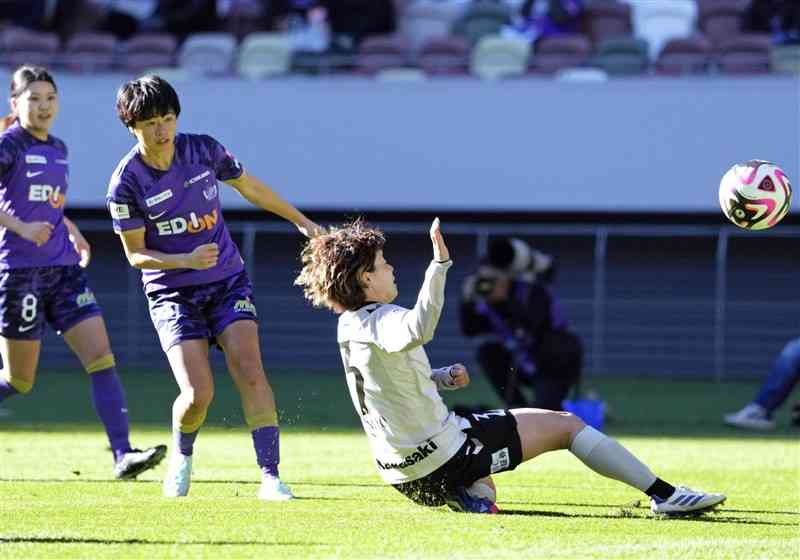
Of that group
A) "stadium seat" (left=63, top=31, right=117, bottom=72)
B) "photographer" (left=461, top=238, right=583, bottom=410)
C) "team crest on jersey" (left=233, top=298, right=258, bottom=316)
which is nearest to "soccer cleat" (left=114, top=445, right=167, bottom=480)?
"team crest on jersey" (left=233, top=298, right=258, bottom=316)

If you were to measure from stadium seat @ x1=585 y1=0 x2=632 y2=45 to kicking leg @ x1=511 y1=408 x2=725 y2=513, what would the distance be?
14.1 meters

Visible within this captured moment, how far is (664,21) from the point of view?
67.3ft

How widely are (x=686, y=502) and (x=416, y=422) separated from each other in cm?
122

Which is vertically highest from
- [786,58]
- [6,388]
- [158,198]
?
[786,58]

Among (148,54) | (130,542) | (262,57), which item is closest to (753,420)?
(130,542)

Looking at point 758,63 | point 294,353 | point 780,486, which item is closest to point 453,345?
point 294,353

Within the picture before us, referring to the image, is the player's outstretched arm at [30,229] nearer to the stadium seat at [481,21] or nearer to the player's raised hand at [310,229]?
the player's raised hand at [310,229]

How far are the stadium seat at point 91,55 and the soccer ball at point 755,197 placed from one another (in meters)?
13.3

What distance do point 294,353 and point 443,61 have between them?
468 centimetres

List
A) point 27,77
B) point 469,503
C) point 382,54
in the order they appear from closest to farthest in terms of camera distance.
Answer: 1. point 469,503
2. point 27,77
3. point 382,54

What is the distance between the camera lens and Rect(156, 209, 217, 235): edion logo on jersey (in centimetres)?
737

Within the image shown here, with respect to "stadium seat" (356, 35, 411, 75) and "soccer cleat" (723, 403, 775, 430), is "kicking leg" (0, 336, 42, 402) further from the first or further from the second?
"stadium seat" (356, 35, 411, 75)

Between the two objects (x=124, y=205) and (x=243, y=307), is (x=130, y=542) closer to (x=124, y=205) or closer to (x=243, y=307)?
(x=243, y=307)

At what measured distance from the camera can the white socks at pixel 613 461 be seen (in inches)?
258
